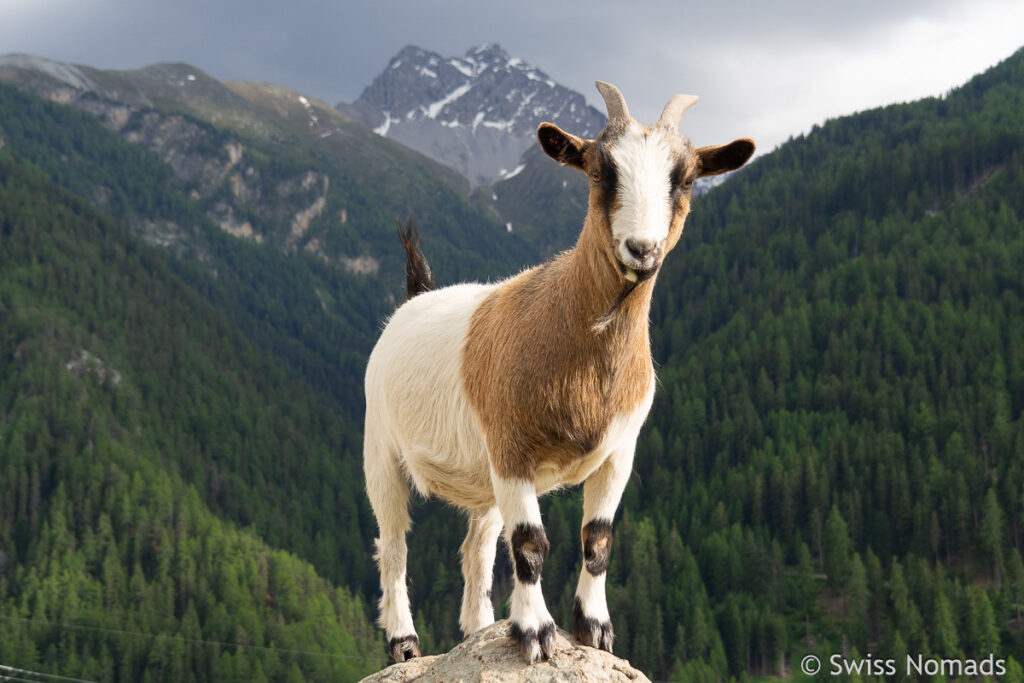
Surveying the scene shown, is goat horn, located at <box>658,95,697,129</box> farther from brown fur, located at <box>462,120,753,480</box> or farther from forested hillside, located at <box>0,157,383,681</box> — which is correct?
forested hillside, located at <box>0,157,383,681</box>

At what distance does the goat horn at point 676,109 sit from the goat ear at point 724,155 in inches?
11.4

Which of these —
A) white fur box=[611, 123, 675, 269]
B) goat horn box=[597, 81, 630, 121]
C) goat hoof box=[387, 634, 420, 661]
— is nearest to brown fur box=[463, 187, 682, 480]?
white fur box=[611, 123, 675, 269]

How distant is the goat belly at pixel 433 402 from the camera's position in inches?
366

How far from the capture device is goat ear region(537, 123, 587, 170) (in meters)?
7.59

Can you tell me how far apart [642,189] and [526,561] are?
323cm

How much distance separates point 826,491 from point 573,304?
147328 mm

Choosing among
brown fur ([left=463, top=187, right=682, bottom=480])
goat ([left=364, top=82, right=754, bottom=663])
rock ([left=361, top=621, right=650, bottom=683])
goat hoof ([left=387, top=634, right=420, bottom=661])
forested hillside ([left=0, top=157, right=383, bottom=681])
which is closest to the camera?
goat ([left=364, top=82, right=754, bottom=663])

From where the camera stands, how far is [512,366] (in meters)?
8.41

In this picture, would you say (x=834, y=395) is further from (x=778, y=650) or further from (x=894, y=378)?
(x=778, y=650)

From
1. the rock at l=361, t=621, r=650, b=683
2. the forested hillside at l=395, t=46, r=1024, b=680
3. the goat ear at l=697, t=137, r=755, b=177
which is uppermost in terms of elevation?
the forested hillside at l=395, t=46, r=1024, b=680

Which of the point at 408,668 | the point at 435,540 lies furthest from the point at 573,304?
the point at 435,540

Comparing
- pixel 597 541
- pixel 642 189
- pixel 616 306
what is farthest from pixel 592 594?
pixel 642 189

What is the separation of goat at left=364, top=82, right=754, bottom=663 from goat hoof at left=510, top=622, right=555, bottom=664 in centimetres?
1

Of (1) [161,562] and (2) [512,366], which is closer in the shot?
(2) [512,366]
